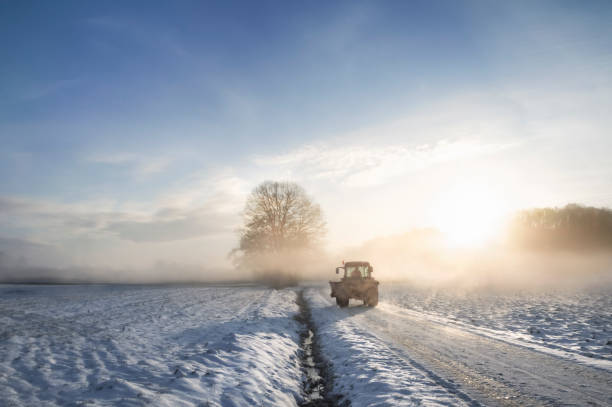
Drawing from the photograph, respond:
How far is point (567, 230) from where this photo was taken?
181 feet

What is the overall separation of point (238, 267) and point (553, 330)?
1533 inches

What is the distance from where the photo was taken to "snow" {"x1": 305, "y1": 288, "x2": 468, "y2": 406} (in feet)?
18.4

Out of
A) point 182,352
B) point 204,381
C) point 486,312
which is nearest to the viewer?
point 204,381

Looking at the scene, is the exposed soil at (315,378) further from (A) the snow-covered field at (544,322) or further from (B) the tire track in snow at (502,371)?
(A) the snow-covered field at (544,322)

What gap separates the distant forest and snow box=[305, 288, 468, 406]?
2325 inches

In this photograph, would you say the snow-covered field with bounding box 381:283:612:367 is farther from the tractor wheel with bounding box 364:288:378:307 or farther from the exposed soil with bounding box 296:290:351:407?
the exposed soil with bounding box 296:290:351:407

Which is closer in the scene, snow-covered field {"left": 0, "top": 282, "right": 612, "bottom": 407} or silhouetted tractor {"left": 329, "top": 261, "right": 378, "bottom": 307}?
snow-covered field {"left": 0, "top": 282, "right": 612, "bottom": 407}

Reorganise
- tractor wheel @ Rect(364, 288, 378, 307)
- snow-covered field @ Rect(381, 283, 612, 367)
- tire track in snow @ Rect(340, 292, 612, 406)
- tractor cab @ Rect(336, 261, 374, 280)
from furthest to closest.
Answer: tractor cab @ Rect(336, 261, 374, 280)
tractor wheel @ Rect(364, 288, 378, 307)
snow-covered field @ Rect(381, 283, 612, 367)
tire track in snow @ Rect(340, 292, 612, 406)

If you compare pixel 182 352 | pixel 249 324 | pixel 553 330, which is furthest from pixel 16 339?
pixel 553 330

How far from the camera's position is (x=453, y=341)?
32.6 ft

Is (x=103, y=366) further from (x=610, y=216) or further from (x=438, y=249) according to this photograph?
(x=438, y=249)

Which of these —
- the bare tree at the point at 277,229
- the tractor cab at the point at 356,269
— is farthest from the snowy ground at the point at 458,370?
the bare tree at the point at 277,229

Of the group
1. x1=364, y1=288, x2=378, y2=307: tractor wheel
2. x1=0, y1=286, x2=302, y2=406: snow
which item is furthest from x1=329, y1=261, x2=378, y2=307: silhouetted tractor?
x1=0, y1=286, x2=302, y2=406: snow

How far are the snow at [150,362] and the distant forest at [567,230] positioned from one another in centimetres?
5899
